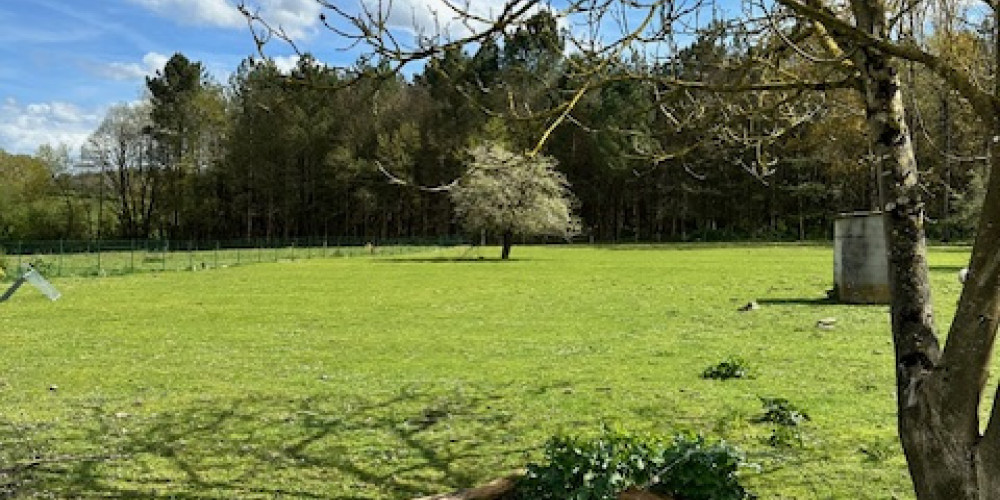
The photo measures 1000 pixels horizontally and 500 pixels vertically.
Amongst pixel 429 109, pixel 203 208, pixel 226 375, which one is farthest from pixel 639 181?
pixel 226 375

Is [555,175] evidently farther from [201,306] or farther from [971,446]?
[971,446]

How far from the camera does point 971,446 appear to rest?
10.8 ft

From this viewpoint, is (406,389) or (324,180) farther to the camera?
(324,180)

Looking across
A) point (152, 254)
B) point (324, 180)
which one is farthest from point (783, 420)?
point (324, 180)

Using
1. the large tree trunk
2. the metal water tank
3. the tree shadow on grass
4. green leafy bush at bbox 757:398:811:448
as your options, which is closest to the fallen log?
the tree shadow on grass

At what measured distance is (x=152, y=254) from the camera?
49.2 meters

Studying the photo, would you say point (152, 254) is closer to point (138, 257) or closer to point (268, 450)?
point (138, 257)

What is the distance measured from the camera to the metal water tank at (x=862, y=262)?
17.1 metres

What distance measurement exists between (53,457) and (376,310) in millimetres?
11889

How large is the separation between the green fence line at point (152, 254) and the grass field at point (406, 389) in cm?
1618

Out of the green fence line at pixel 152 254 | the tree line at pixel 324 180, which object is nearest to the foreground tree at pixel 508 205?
the green fence line at pixel 152 254

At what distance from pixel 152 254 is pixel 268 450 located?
46632mm

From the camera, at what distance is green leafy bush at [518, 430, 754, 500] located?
163 inches

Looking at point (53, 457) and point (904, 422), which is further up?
point (904, 422)
